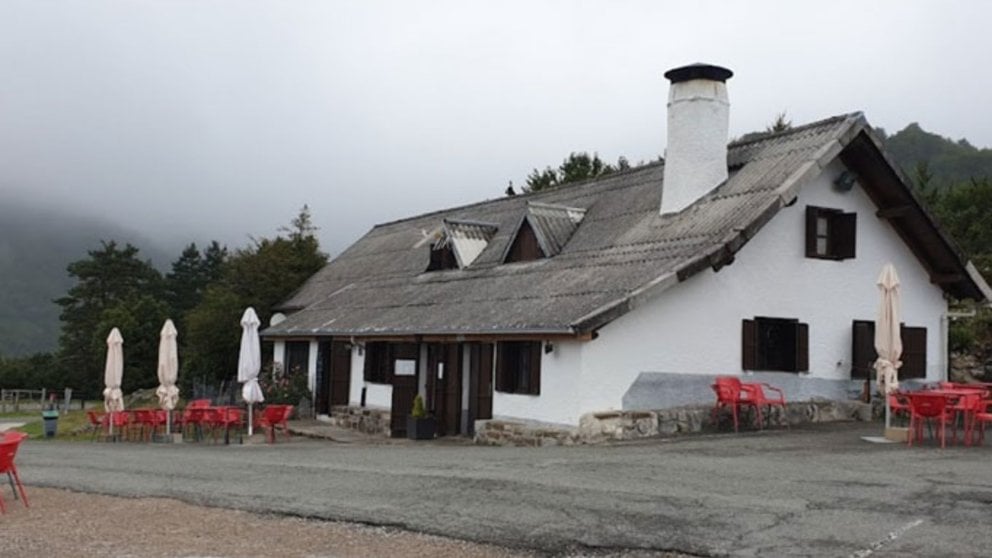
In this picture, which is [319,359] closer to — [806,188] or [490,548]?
[806,188]

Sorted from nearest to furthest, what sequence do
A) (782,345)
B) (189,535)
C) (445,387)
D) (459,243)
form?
(189,535), (782,345), (445,387), (459,243)

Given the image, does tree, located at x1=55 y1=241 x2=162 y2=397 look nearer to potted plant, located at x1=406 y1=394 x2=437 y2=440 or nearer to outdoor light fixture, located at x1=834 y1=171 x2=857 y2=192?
potted plant, located at x1=406 y1=394 x2=437 y2=440

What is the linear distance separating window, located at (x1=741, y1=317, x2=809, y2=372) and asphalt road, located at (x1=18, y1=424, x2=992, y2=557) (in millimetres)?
2486

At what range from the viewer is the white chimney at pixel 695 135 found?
21.1 m

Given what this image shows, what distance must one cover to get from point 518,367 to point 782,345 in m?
5.00

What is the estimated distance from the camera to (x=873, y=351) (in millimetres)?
20656

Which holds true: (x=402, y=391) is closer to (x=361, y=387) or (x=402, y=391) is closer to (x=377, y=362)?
(x=377, y=362)

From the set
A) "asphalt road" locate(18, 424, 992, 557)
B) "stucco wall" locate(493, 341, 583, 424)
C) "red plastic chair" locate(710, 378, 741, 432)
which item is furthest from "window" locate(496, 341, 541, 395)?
"red plastic chair" locate(710, 378, 741, 432)

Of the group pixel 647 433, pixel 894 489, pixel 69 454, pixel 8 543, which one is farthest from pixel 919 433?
pixel 69 454

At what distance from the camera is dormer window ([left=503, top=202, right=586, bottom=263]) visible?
22938mm

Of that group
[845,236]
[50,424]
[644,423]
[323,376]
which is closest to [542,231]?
[845,236]

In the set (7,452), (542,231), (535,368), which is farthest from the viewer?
(542,231)

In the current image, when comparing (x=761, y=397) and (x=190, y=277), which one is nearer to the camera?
(x=761, y=397)

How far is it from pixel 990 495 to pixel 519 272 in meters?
13.1
